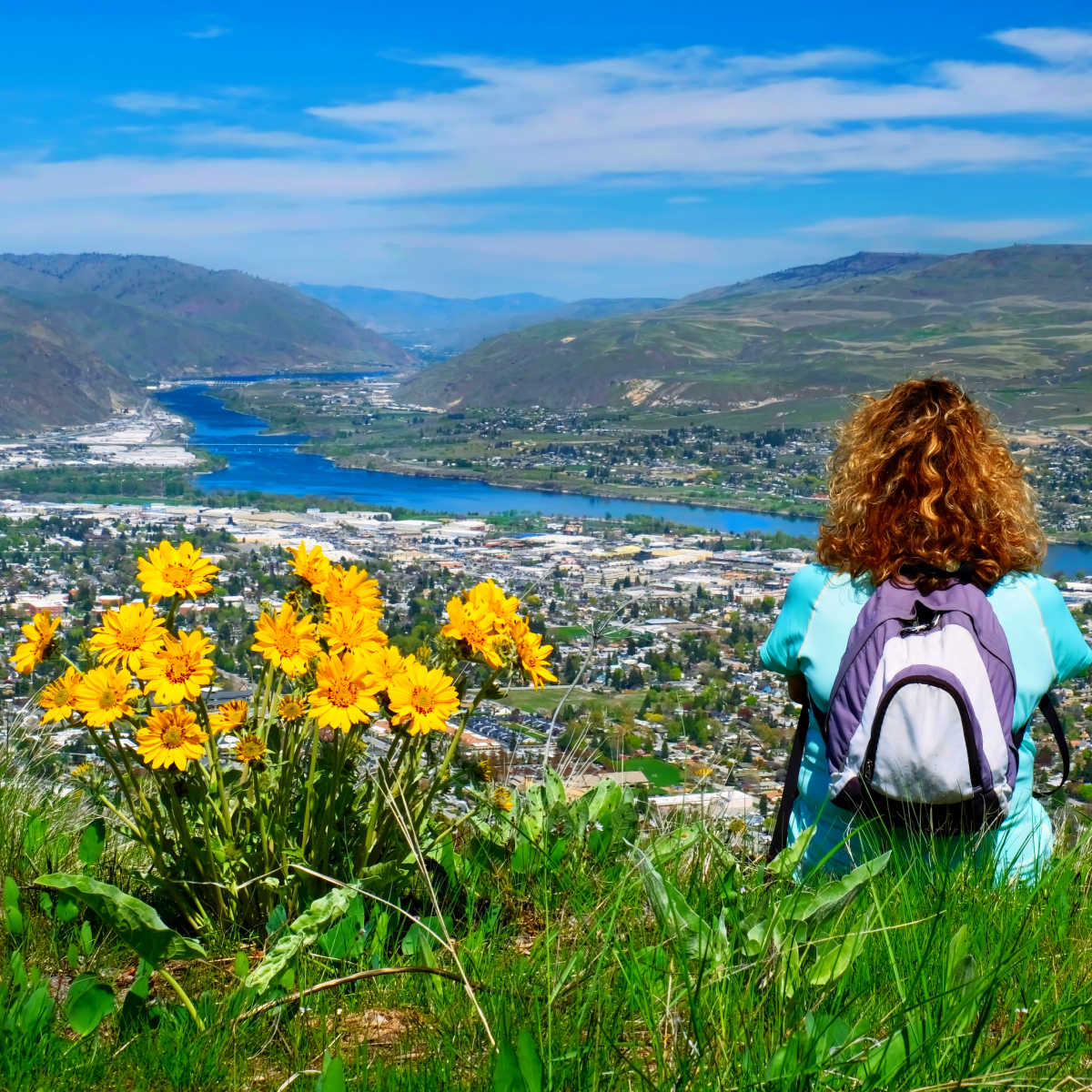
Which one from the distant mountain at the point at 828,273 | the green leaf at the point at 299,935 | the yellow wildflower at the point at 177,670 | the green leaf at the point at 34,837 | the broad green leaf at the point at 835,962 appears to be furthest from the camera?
the distant mountain at the point at 828,273

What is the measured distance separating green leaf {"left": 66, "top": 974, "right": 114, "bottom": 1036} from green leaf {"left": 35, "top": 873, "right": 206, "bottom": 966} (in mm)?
138

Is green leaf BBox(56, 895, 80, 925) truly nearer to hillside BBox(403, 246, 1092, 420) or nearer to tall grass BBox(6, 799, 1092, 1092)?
tall grass BBox(6, 799, 1092, 1092)

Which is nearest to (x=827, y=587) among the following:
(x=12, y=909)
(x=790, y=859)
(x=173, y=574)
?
(x=790, y=859)

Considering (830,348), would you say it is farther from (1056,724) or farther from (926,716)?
(926,716)

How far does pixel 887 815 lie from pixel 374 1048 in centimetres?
113

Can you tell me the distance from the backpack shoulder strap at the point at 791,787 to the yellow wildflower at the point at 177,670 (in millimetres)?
1324

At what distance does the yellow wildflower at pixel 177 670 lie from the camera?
1.98 meters

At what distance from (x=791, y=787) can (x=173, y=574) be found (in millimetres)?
1442

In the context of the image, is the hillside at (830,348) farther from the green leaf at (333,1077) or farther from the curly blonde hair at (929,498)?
the green leaf at (333,1077)

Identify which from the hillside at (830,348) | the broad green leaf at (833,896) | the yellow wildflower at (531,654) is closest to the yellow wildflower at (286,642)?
the yellow wildflower at (531,654)

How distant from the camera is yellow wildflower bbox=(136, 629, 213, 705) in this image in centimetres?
198

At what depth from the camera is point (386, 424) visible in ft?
289

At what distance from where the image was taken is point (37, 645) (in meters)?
2.17

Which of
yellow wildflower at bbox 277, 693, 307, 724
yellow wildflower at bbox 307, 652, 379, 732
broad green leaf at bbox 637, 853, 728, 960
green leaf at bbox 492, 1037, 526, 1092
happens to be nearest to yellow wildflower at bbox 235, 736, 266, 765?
yellow wildflower at bbox 277, 693, 307, 724
